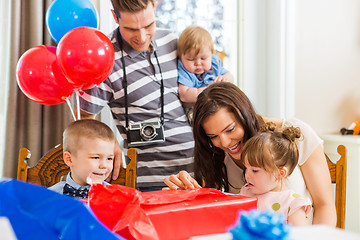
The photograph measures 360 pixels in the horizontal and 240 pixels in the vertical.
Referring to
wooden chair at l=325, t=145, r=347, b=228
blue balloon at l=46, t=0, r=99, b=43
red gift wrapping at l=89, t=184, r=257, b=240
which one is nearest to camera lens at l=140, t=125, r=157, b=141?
blue balloon at l=46, t=0, r=99, b=43

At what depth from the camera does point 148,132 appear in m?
1.95

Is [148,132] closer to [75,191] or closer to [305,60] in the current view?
[75,191]

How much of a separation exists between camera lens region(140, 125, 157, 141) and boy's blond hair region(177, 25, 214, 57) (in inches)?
16.9

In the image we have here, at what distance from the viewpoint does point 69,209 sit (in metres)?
0.54

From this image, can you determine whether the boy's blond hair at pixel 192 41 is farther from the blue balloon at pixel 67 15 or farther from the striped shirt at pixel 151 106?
the blue balloon at pixel 67 15

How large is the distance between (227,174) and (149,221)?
3.31 ft

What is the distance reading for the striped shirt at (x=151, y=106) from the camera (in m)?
1.97

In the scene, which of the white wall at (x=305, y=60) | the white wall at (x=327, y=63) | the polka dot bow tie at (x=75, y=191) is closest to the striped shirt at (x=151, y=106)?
the polka dot bow tie at (x=75, y=191)

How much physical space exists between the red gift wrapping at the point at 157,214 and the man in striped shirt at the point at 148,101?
47.3 inches

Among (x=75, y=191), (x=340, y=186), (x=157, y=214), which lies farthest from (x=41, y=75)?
(x=340, y=186)

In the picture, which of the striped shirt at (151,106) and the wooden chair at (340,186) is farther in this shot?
the striped shirt at (151,106)

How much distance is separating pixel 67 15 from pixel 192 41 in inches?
25.5

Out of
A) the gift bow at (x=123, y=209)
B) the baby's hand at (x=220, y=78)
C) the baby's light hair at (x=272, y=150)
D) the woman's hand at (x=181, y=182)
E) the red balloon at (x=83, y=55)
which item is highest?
the red balloon at (x=83, y=55)

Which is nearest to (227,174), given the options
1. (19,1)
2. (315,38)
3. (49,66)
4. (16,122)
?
(49,66)
